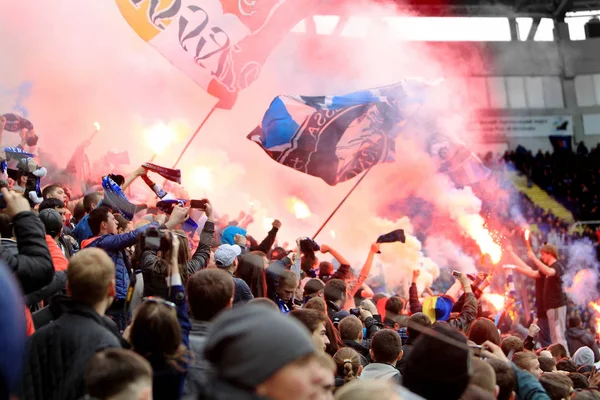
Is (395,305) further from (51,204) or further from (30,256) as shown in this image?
(30,256)

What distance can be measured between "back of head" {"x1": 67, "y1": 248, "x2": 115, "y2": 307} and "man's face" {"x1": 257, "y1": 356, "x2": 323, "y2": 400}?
4.10 feet

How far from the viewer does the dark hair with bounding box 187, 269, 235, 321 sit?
2.76 metres

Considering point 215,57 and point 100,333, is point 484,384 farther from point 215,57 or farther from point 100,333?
point 215,57

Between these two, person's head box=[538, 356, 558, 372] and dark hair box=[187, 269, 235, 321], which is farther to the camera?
person's head box=[538, 356, 558, 372]

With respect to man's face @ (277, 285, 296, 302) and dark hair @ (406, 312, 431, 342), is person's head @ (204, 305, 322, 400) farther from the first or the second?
man's face @ (277, 285, 296, 302)

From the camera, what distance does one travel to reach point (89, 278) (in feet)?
8.09

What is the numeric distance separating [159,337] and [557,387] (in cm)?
223

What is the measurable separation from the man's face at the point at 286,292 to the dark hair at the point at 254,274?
0.15 metres

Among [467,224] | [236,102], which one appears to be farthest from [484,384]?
[467,224]

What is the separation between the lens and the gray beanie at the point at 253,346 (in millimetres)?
1319

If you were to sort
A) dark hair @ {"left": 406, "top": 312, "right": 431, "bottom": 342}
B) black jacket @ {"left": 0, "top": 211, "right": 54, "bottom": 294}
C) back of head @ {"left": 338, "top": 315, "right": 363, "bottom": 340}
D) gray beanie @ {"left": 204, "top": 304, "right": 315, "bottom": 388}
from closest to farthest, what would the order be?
gray beanie @ {"left": 204, "top": 304, "right": 315, "bottom": 388} < black jacket @ {"left": 0, "top": 211, "right": 54, "bottom": 294} < dark hair @ {"left": 406, "top": 312, "right": 431, "bottom": 342} < back of head @ {"left": 338, "top": 315, "right": 363, "bottom": 340}

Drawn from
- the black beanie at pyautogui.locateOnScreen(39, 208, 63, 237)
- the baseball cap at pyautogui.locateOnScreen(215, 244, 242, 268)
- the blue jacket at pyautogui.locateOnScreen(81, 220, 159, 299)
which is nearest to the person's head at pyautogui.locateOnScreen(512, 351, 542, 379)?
the baseball cap at pyautogui.locateOnScreen(215, 244, 242, 268)

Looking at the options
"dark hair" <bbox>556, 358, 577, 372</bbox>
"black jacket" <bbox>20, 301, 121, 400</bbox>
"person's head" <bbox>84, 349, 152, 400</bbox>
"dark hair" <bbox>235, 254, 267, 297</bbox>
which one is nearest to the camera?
"person's head" <bbox>84, 349, 152, 400</bbox>

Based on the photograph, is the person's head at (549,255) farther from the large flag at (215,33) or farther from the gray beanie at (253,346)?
the gray beanie at (253,346)
